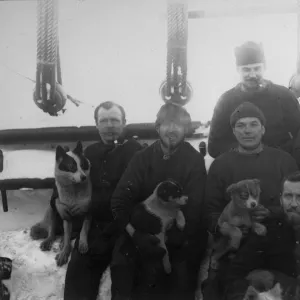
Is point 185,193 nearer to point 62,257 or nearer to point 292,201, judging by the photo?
point 292,201

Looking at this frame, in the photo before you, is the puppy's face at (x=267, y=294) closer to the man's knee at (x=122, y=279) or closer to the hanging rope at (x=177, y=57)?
the man's knee at (x=122, y=279)

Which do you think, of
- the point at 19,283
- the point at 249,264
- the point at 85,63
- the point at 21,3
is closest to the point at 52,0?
the point at 21,3

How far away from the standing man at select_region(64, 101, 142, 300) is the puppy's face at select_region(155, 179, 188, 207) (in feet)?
0.70

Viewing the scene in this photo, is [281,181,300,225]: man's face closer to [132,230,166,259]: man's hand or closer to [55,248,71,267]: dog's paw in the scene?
[132,230,166,259]: man's hand

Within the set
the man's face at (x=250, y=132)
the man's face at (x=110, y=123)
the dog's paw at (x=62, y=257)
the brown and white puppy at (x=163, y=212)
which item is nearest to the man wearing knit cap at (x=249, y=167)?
the man's face at (x=250, y=132)

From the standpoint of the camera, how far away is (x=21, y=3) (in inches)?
70.0

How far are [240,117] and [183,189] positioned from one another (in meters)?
0.35

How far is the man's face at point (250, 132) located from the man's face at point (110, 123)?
1.61 feet

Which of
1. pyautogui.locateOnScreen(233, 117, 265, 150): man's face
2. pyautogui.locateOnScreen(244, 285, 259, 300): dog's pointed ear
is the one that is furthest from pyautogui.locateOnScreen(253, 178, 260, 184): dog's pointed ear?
pyautogui.locateOnScreen(244, 285, 259, 300): dog's pointed ear

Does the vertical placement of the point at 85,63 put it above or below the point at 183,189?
above

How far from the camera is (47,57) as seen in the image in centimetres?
174

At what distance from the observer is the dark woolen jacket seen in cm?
150

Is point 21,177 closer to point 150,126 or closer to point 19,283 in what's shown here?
point 19,283

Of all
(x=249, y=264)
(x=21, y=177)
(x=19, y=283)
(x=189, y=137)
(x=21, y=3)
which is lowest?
(x=19, y=283)
